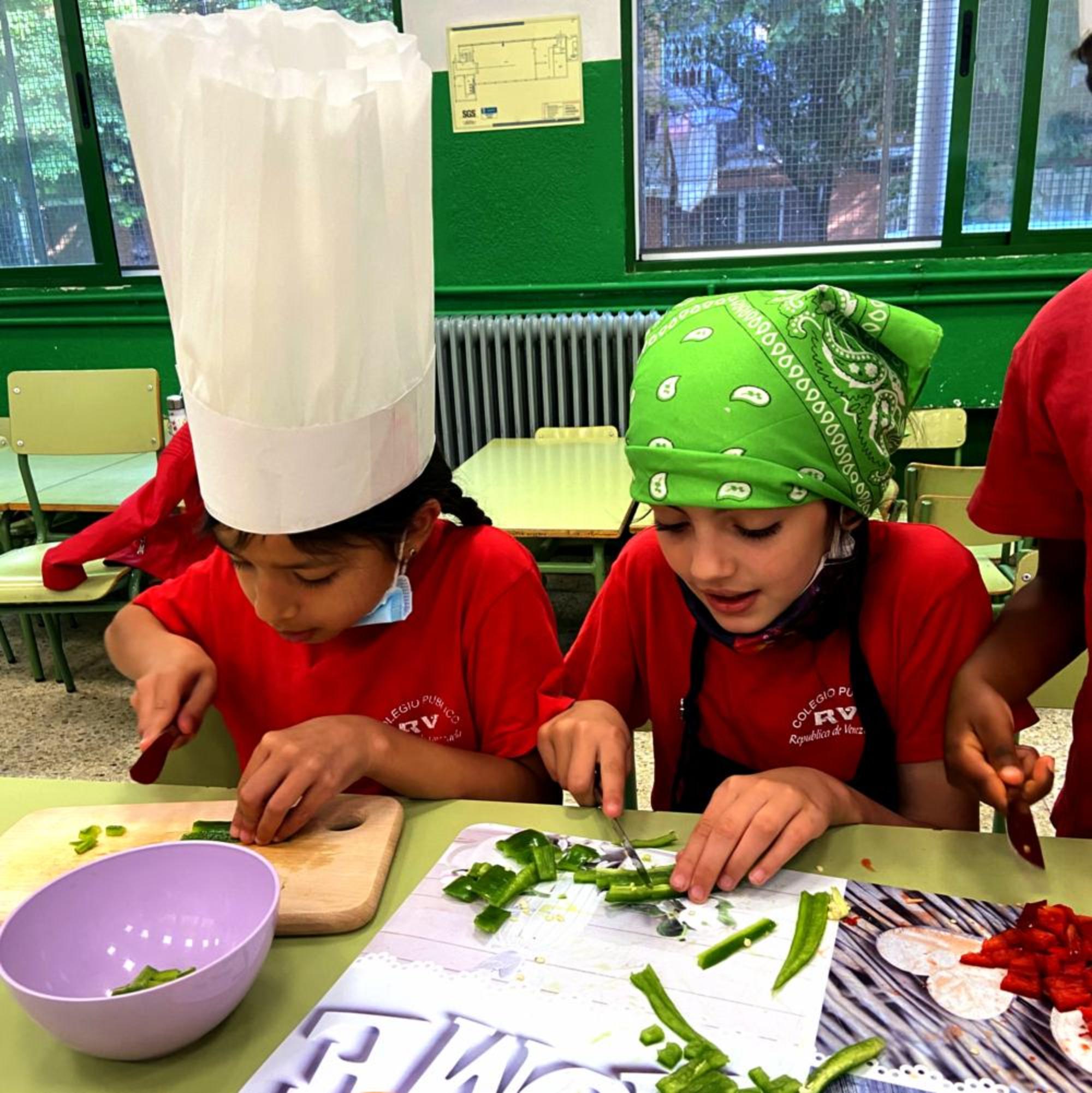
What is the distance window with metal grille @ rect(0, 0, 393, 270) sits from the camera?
3916 millimetres

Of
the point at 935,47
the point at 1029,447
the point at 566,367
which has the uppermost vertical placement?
the point at 935,47

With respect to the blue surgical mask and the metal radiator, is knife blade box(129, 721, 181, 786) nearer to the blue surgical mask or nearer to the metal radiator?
the blue surgical mask

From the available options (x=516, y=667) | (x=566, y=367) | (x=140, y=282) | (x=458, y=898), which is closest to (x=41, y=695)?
(x=140, y=282)

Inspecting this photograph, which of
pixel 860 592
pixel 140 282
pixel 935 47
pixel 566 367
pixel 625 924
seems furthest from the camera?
pixel 140 282

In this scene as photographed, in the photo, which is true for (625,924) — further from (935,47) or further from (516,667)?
(935,47)

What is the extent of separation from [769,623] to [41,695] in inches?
110

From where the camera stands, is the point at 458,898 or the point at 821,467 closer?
the point at 458,898

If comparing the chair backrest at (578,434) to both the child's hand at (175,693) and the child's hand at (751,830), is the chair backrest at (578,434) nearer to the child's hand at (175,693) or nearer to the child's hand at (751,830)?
the child's hand at (175,693)

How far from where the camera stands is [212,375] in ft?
2.61

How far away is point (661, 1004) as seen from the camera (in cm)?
62

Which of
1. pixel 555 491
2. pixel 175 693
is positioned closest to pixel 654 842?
pixel 175 693

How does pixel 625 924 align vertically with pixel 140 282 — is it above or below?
below

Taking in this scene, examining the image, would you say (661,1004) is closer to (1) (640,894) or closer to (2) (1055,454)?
(1) (640,894)

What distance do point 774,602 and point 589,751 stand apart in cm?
23
